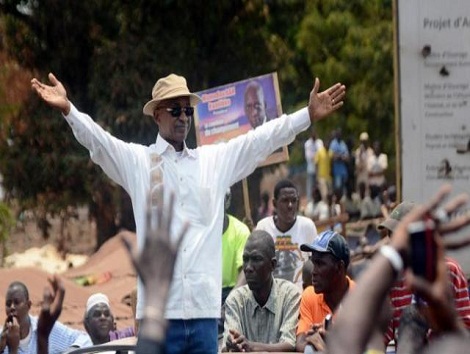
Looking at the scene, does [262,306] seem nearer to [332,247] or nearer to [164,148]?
[332,247]

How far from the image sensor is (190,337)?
24.1 ft

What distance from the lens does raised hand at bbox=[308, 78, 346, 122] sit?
25.7ft

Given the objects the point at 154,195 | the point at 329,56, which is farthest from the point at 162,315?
the point at 329,56

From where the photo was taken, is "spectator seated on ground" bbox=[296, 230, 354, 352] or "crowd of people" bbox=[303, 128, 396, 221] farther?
"crowd of people" bbox=[303, 128, 396, 221]

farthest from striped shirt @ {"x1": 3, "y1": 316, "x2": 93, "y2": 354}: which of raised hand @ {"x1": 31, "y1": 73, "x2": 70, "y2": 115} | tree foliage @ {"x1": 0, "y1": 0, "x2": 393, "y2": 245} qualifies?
tree foliage @ {"x1": 0, "y1": 0, "x2": 393, "y2": 245}

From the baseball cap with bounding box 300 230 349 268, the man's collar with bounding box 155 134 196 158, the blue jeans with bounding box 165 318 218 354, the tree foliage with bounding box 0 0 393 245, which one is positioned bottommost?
the blue jeans with bounding box 165 318 218 354

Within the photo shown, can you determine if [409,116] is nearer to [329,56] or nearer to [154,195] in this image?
[154,195]

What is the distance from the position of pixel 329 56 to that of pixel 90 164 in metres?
11.8

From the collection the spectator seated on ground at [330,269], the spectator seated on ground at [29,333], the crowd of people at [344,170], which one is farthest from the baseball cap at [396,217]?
the crowd of people at [344,170]

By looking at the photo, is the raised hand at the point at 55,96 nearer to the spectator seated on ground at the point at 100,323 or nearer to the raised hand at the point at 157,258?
the raised hand at the point at 157,258

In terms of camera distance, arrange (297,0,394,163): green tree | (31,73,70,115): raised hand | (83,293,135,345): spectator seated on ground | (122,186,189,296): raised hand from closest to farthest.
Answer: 1. (122,186,189,296): raised hand
2. (31,73,70,115): raised hand
3. (83,293,135,345): spectator seated on ground
4. (297,0,394,163): green tree

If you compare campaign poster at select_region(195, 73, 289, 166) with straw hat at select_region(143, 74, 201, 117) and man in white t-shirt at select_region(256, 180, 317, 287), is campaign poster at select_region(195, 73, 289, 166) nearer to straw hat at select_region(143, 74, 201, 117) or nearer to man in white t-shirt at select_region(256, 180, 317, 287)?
man in white t-shirt at select_region(256, 180, 317, 287)

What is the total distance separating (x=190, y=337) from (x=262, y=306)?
205 cm

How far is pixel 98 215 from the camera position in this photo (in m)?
23.8
